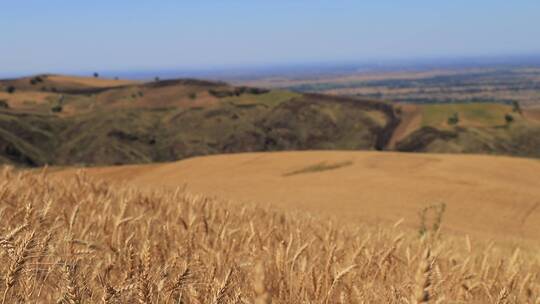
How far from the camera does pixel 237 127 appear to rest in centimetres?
7438

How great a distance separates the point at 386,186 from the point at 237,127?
2329 inches

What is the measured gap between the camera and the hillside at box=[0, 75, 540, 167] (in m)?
65.1

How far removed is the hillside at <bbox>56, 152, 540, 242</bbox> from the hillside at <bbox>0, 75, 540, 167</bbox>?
40361mm

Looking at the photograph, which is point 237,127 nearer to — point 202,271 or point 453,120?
point 453,120

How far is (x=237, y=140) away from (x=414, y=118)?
23477 mm

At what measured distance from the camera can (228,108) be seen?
78625 millimetres

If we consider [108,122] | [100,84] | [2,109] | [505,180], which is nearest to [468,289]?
[505,180]

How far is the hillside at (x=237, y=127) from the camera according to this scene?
65.1 metres

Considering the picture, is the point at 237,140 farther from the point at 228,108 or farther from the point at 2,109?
the point at 2,109

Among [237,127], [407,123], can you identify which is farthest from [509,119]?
[237,127]

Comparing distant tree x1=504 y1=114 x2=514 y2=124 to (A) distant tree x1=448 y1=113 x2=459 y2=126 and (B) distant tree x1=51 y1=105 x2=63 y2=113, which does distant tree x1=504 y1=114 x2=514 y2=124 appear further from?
(B) distant tree x1=51 y1=105 x2=63 y2=113

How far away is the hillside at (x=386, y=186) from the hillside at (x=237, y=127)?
40.4 meters

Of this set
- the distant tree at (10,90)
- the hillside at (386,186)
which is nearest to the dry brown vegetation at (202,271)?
the hillside at (386,186)

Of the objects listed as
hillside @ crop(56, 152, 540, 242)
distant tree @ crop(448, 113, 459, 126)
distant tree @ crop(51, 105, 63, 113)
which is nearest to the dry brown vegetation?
hillside @ crop(56, 152, 540, 242)
